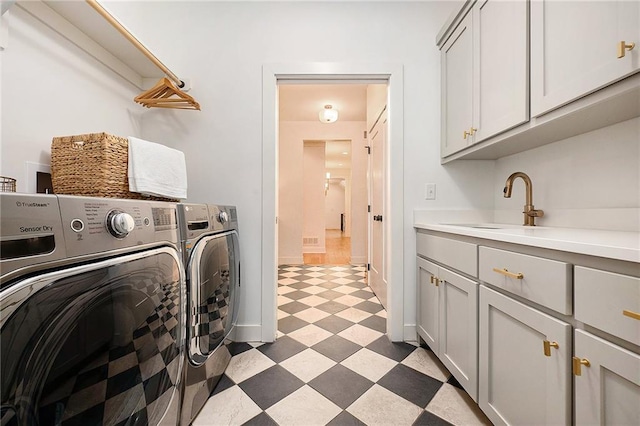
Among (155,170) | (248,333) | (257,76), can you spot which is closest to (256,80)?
(257,76)

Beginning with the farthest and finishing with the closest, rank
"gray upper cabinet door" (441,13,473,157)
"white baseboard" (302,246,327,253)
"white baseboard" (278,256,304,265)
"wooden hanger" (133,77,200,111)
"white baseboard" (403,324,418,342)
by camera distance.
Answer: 1. "white baseboard" (302,246,327,253)
2. "white baseboard" (278,256,304,265)
3. "white baseboard" (403,324,418,342)
4. "wooden hanger" (133,77,200,111)
5. "gray upper cabinet door" (441,13,473,157)

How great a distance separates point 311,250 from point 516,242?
476 cm

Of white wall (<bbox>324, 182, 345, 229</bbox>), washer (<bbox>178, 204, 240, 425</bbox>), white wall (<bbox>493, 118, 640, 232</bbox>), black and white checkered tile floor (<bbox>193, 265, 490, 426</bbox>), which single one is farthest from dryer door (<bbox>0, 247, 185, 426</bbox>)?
white wall (<bbox>324, 182, 345, 229</bbox>)

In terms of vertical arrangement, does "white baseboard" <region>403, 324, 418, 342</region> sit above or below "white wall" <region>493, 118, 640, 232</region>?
below

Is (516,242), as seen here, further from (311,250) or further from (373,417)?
(311,250)

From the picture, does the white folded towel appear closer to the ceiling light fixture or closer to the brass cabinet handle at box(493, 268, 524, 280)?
the brass cabinet handle at box(493, 268, 524, 280)

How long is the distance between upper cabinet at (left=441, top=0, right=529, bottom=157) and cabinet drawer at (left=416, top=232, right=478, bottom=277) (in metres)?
0.60

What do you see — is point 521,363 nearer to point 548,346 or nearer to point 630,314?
point 548,346

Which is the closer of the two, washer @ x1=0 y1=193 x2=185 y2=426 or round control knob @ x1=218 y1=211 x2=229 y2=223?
washer @ x1=0 y1=193 x2=185 y2=426

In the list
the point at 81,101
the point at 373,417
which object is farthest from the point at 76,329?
the point at 81,101

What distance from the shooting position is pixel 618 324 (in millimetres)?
599

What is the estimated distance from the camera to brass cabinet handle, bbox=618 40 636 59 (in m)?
0.75

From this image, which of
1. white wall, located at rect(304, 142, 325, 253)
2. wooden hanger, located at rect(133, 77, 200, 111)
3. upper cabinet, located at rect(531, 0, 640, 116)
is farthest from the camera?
white wall, located at rect(304, 142, 325, 253)

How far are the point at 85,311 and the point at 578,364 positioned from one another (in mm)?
1244
